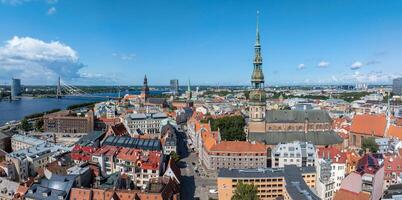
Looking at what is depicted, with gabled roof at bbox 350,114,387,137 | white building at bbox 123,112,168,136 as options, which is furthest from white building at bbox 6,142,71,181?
gabled roof at bbox 350,114,387,137

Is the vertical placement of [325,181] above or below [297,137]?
below

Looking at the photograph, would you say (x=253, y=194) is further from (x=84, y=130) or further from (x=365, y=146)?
(x=84, y=130)

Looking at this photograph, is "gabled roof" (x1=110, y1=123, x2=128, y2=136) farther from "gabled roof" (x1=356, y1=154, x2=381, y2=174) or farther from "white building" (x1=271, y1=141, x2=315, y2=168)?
"gabled roof" (x1=356, y1=154, x2=381, y2=174)

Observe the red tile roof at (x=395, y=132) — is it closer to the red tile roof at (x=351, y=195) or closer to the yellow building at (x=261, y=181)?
the yellow building at (x=261, y=181)

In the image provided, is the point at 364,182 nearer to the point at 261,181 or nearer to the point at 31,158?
the point at 261,181

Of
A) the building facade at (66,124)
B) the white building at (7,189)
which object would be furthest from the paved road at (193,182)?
the building facade at (66,124)

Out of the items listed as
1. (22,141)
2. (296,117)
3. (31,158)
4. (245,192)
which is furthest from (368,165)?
(22,141)

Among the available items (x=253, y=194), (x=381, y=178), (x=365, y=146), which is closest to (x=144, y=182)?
(x=253, y=194)
